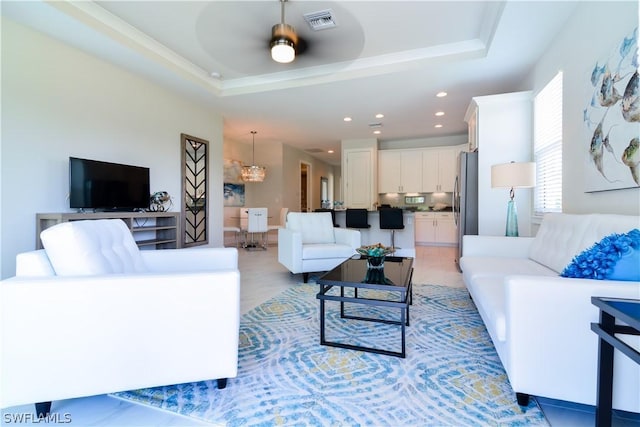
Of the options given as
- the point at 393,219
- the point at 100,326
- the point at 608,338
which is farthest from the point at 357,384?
the point at 393,219

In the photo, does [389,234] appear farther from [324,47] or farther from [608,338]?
[608,338]

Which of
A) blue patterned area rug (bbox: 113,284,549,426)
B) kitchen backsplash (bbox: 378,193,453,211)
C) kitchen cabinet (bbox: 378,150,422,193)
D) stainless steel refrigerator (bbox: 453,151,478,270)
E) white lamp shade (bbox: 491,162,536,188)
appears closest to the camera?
blue patterned area rug (bbox: 113,284,549,426)

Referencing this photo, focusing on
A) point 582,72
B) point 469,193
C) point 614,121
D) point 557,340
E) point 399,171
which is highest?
point 582,72

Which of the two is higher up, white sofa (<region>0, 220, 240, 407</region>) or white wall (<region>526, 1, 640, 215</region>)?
white wall (<region>526, 1, 640, 215</region>)

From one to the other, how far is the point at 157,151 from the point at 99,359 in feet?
11.8

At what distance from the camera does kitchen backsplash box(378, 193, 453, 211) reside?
24.9 ft

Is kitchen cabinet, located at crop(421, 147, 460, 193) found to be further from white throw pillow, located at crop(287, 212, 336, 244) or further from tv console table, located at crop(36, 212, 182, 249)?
tv console table, located at crop(36, 212, 182, 249)

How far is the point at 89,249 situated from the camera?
144 cm

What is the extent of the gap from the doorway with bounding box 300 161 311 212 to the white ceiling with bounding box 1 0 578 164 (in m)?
4.33

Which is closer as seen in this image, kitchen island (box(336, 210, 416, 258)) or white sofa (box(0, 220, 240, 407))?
white sofa (box(0, 220, 240, 407))

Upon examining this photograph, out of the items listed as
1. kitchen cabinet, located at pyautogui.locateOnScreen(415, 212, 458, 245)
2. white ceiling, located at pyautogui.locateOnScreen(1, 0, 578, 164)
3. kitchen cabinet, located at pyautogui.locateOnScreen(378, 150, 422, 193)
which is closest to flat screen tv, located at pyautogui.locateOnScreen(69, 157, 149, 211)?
white ceiling, located at pyautogui.locateOnScreen(1, 0, 578, 164)

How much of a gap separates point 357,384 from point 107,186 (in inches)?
133

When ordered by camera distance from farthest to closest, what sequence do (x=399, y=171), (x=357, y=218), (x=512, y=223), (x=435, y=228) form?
(x=399, y=171)
(x=435, y=228)
(x=357, y=218)
(x=512, y=223)

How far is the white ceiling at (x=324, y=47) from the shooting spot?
2.72m
